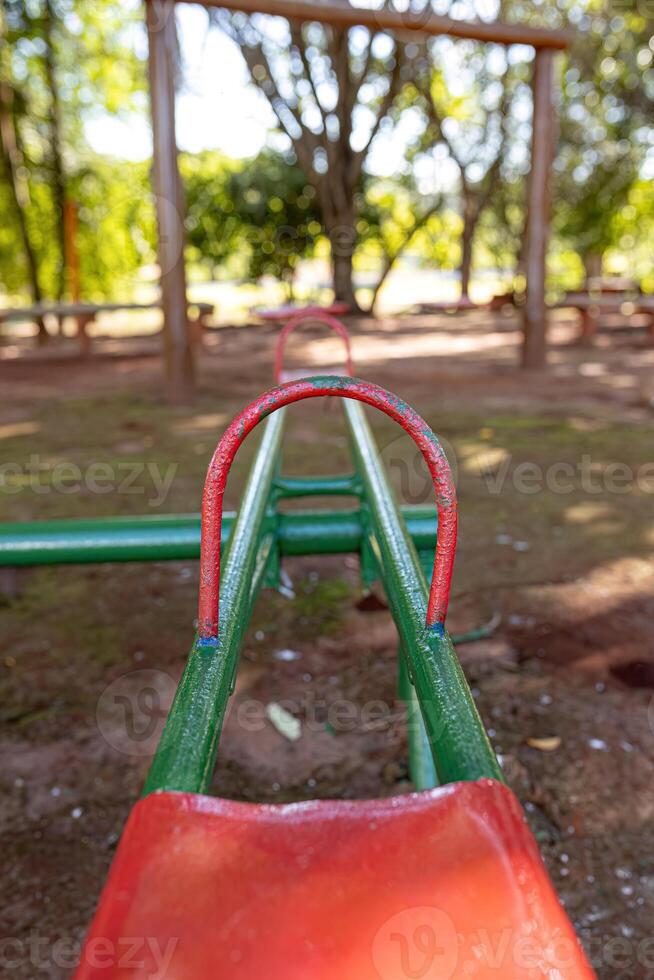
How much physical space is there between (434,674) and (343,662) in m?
1.48

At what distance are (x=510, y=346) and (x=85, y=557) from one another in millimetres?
8072

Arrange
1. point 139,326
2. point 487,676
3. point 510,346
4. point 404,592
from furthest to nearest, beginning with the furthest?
point 139,326 → point 510,346 → point 487,676 → point 404,592

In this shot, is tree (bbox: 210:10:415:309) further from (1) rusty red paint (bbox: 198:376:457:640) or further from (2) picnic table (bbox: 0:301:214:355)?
(1) rusty red paint (bbox: 198:376:457:640)

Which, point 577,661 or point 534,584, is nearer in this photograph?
point 577,661

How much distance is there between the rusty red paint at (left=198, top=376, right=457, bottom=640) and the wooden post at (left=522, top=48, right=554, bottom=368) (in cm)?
616

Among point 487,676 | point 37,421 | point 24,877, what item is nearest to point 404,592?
point 24,877

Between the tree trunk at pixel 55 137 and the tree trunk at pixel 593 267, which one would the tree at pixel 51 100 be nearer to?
the tree trunk at pixel 55 137

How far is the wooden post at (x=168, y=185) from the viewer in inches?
204

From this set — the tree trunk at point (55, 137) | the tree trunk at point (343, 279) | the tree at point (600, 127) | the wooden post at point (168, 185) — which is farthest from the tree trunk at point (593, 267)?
the wooden post at point (168, 185)

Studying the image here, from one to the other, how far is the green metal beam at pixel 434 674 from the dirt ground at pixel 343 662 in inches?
30.4

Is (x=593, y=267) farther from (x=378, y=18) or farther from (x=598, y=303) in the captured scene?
(x=378, y=18)

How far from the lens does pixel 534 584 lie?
2729 mm

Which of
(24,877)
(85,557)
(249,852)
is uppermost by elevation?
(249,852)

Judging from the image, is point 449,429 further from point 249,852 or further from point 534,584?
point 249,852
